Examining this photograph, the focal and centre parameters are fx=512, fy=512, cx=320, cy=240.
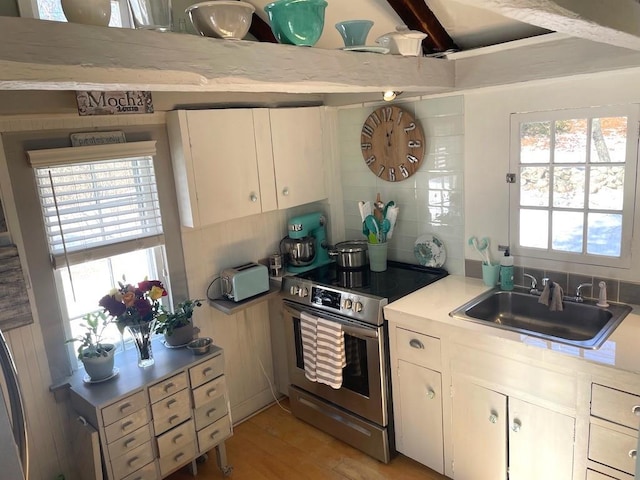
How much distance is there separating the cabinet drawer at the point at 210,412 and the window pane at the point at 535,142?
2.04 meters

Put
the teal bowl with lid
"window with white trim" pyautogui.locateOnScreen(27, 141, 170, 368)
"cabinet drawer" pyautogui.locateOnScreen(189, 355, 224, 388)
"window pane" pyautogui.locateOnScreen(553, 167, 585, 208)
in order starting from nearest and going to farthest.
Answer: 1. the teal bowl with lid
2. "window with white trim" pyautogui.locateOnScreen(27, 141, 170, 368)
3. "window pane" pyautogui.locateOnScreen(553, 167, 585, 208)
4. "cabinet drawer" pyautogui.locateOnScreen(189, 355, 224, 388)

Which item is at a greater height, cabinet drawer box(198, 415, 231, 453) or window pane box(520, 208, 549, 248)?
window pane box(520, 208, 549, 248)

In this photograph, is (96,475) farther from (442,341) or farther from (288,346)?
(442,341)

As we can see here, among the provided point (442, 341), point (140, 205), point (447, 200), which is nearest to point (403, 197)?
point (447, 200)

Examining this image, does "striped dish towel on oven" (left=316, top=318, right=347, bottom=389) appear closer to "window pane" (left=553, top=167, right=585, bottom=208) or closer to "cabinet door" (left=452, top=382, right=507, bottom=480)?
"cabinet door" (left=452, top=382, right=507, bottom=480)

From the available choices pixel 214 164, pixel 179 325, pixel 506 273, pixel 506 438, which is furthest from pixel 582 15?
pixel 179 325

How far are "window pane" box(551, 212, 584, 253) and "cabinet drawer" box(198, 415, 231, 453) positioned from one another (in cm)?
197

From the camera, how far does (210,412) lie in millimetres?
2705

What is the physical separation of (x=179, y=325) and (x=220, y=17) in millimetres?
1694

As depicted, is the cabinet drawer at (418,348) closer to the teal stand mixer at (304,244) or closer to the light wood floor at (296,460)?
the light wood floor at (296,460)

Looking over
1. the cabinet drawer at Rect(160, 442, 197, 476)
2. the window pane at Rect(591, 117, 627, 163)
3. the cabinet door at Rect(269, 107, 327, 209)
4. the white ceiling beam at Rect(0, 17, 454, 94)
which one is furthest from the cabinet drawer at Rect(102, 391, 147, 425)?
the window pane at Rect(591, 117, 627, 163)

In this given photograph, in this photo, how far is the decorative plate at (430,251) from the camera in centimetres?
308

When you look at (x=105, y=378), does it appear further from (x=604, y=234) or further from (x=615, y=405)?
(x=604, y=234)

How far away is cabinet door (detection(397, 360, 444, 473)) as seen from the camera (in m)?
2.57
